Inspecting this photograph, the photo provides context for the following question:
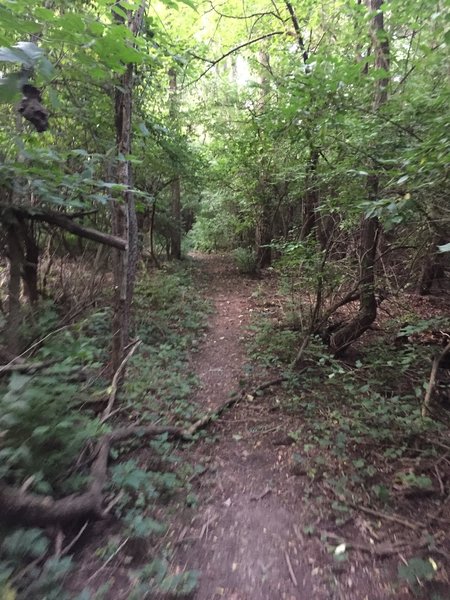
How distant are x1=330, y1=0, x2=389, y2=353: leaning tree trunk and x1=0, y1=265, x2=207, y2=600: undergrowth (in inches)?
124

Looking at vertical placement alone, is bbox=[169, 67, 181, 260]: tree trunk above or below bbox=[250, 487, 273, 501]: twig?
above

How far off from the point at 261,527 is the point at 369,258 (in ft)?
14.5

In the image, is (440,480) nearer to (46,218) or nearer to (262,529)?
(262,529)

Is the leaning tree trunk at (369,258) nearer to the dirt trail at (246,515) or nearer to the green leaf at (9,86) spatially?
the dirt trail at (246,515)

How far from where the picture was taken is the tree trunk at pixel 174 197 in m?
9.89

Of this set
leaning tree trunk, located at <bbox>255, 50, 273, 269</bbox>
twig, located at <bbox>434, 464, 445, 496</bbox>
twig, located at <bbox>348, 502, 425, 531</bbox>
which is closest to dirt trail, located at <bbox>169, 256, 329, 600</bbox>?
twig, located at <bbox>348, 502, 425, 531</bbox>

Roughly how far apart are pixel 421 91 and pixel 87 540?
229 inches

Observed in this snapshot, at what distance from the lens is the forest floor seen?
8.66 ft

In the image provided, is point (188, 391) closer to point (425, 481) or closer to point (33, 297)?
point (33, 297)

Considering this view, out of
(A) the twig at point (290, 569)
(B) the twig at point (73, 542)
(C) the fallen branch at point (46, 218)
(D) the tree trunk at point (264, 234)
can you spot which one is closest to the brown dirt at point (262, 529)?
(A) the twig at point (290, 569)

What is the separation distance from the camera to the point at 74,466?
9.48 ft

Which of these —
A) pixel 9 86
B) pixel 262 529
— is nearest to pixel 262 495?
pixel 262 529

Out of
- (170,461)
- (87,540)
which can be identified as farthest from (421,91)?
(87,540)

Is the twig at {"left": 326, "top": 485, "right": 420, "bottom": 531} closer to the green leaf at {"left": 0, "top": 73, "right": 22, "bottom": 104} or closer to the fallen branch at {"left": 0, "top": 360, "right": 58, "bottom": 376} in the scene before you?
the fallen branch at {"left": 0, "top": 360, "right": 58, "bottom": 376}
